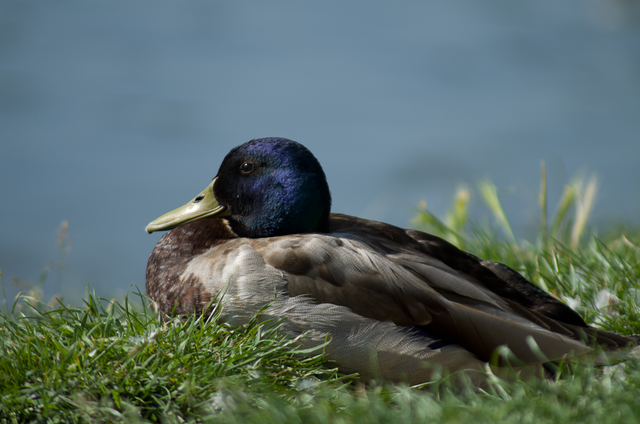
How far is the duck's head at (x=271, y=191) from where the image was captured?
10.6ft

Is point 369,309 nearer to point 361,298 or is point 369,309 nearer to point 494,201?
point 361,298

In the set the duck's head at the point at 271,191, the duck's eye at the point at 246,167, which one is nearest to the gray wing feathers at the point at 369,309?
the duck's head at the point at 271,191

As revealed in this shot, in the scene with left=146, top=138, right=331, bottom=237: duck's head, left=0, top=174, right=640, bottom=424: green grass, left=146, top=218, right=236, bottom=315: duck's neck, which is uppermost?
left=146, top=138, right=331, bottom=237: duck's head

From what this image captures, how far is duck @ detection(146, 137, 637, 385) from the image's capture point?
2.70 metres

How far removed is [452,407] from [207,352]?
1034 mm

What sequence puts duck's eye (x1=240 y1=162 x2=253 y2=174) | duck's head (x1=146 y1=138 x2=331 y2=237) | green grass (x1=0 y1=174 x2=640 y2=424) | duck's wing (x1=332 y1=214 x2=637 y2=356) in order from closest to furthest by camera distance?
1. green grass (x1=0 y1=174 x2=640 y2=424)
2. duck's wing (x1=332 y1=214 x2=637 y2=356)
3. duck's head (x1=146 y1=138 x2=331 y2=237)
4. duck's eye (x1=240 y1=162 x2=253 y2=174)

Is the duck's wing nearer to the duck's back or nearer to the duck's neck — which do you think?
the duck's back

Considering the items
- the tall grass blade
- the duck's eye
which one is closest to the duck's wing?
the duck's eye

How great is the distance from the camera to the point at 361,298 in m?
2.74

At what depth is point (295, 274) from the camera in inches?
110

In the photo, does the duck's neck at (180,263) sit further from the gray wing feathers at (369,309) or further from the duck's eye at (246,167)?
the duck's eye at (246,167)

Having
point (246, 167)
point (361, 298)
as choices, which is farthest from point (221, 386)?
point (246, 167)

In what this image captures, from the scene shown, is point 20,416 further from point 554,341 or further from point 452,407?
point 554,341

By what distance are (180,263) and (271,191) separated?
2.01 ft
